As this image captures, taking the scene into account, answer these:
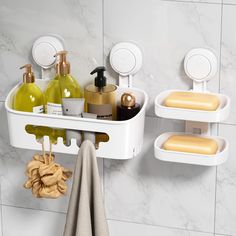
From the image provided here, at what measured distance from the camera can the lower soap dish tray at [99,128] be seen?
1.45 m

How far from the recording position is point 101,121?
144cm

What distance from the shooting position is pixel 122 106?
1506mm

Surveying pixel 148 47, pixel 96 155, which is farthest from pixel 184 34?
pixel 96 155

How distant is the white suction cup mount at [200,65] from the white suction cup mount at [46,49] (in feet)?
1.09

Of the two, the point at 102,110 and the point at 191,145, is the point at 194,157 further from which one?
the point at 102,110

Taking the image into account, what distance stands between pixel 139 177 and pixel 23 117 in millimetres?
354

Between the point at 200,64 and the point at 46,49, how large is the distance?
40cm

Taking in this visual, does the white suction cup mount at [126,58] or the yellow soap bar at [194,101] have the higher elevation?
the white suction cup mount at [126,58]

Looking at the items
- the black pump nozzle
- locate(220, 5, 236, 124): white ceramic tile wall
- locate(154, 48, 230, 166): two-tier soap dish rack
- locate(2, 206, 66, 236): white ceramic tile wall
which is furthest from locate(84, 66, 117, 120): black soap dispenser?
locate(2, 206, 66, 236): white ceramic tile wall

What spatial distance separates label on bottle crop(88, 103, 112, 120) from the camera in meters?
1.50

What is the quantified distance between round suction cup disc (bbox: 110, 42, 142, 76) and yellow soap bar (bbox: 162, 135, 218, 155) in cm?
20

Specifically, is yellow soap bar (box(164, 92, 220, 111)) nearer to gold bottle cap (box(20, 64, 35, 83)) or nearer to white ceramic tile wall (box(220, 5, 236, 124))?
white ceramic tile wall (box(220, 5, 236, 124))

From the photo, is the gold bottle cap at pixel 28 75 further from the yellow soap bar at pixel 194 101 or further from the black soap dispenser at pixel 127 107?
the yellow soap bar at pixel 194 101

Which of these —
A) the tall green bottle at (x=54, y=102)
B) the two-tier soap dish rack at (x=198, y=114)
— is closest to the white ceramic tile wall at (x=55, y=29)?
the tall green bottle at (x=54, y=102)
